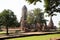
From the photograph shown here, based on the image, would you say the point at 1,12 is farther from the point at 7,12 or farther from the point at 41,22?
the point at 41,22

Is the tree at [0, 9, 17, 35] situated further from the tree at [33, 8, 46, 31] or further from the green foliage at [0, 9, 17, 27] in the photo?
the tree at [33, 8, 46, 31]

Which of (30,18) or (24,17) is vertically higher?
(24,17)

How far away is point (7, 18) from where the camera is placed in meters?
49.0

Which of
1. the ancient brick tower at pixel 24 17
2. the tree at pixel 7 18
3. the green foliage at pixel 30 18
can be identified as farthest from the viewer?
the green foliage at pixel 30 18

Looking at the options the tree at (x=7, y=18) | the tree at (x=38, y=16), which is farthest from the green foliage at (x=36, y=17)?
the tree at (x=7, y=18)

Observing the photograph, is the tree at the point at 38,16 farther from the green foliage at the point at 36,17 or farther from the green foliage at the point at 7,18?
the green foliage at the point at 7,18

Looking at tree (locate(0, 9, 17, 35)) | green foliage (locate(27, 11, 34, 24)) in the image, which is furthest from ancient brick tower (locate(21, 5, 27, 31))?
tree (locate(0, 9, 17, 35))

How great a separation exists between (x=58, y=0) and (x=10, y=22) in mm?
29172

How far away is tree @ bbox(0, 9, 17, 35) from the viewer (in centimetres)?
4809

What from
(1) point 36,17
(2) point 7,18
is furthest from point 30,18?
(2) point 7,18

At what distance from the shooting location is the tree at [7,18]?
48.1 meters

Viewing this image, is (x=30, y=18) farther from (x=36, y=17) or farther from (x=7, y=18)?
(x=7, y=18)

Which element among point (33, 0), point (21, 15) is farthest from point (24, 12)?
point (33, 0)

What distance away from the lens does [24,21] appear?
189 feet
